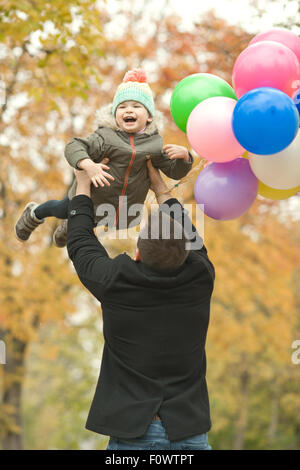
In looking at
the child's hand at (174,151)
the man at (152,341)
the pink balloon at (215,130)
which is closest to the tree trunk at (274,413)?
the child's hand at (174,151)

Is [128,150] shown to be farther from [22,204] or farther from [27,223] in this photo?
[22,204]

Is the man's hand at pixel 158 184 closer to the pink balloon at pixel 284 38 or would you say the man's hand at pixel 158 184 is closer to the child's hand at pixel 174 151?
the child's hand at pixel 174 151

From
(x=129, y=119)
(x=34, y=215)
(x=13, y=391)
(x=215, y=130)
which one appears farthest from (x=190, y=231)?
(x=13, y=391)

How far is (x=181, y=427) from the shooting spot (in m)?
2.35

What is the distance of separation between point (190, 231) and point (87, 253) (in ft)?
1.59

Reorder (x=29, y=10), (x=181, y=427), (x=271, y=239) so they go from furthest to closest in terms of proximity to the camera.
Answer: (x=271, y=239), (x=29, y=10), (x=181, y=427)

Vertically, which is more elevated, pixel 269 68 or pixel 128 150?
pixel 269 68

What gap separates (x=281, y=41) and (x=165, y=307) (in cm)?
164

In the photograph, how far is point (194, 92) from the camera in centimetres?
302

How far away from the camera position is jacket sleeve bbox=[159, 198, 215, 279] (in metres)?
2.49

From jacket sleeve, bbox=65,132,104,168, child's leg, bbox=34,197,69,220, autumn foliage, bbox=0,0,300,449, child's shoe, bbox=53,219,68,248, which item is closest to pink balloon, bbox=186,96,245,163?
jacket sleeve, bbox=65,132,104,168

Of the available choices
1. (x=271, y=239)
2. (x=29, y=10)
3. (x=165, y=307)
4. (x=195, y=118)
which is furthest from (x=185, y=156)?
(x=271, y=239)

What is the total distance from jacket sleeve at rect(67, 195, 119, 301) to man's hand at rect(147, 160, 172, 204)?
59cm
